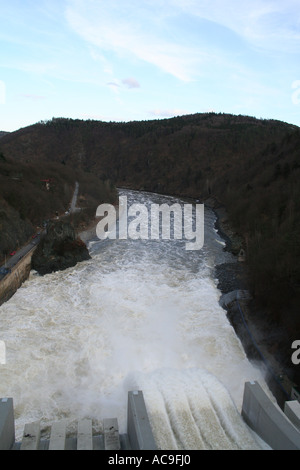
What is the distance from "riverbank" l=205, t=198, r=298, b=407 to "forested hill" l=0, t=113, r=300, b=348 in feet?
2.12

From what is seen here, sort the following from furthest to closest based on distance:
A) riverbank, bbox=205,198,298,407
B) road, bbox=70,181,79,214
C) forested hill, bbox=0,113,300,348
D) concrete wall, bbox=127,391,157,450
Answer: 1. road, bbox=70,181,79,214
2. forested hill, bbox=0,113,300,348
3. riverbank, bbox=205,198,298,407
4. concrete wall, bbox=127,391,157,450

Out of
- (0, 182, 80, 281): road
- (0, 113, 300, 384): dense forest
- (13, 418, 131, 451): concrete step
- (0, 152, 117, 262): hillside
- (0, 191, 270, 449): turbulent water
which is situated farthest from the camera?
(0, 152, 117, 262): hillside

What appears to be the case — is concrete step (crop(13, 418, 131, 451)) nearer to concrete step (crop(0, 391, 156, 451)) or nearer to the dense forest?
concrete step (crop(0, 391, 156, 451))

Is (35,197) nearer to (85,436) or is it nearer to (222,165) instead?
(85,436)

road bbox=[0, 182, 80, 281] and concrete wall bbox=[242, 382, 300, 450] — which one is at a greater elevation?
road bbox=[0, 182, 80, 281]

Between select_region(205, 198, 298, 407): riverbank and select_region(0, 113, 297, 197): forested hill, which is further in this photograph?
select_region(0, 113, 297, 197): forested hill

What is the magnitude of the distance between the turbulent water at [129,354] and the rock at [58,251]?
1.45 m

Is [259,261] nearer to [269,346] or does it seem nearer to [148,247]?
[269,346]

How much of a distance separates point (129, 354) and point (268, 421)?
6.51m

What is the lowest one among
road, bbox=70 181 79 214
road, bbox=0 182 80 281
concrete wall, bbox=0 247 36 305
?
concrete wall, bbox=0 247 36 305

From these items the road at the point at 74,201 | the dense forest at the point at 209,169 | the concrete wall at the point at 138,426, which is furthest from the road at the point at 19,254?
the concrete wall at the point at 138,426

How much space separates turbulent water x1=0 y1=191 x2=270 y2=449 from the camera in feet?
34.8

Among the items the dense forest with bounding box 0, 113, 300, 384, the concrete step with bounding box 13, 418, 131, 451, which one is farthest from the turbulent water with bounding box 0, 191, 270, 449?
the dense forest with bounding box 0, 113, 300, 384

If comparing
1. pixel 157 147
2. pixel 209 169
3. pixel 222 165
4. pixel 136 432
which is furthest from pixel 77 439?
pixel 157 147
